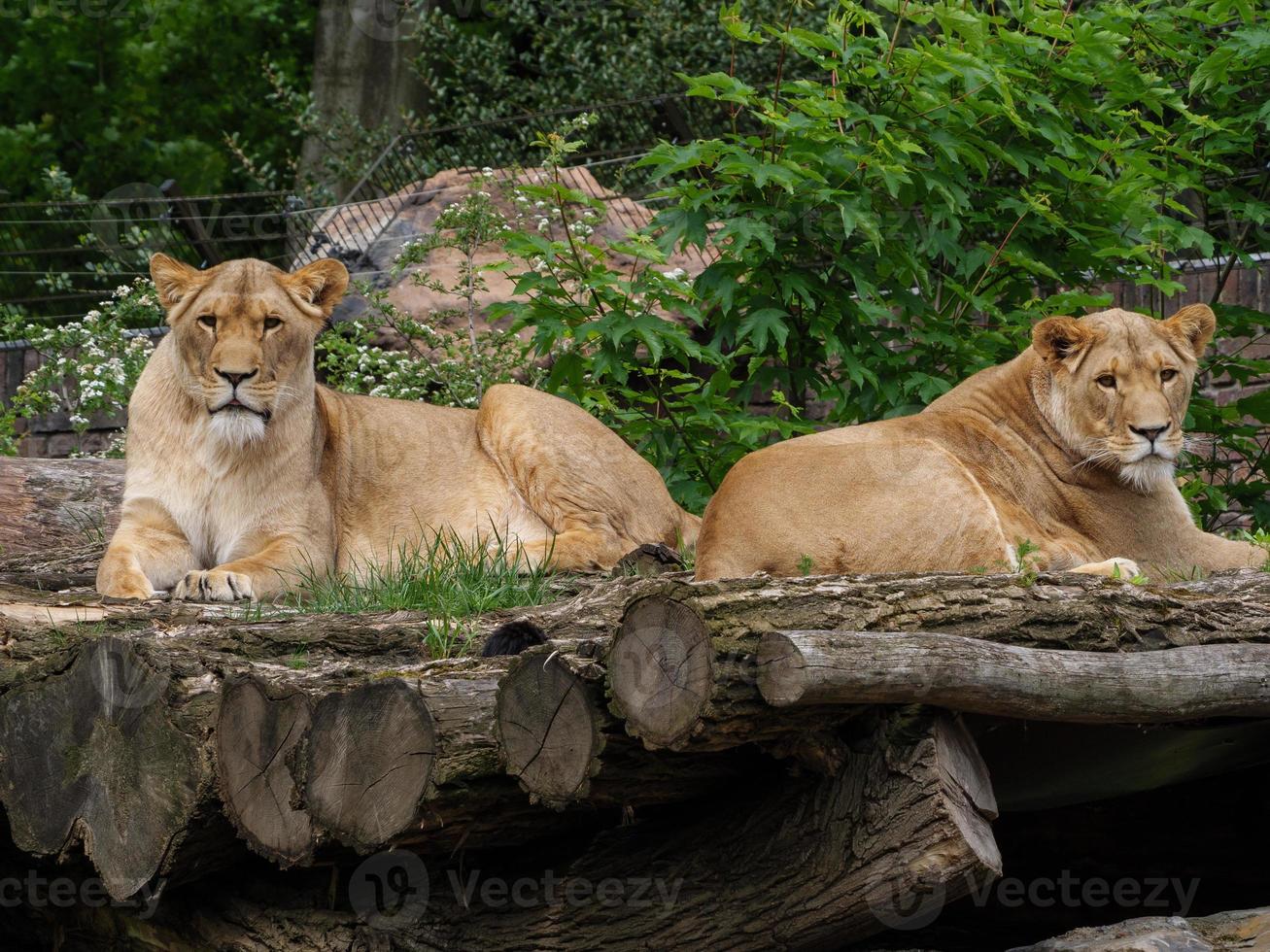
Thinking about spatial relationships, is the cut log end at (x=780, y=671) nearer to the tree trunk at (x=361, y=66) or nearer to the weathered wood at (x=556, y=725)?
the weathered wood at (x=556, y=725)

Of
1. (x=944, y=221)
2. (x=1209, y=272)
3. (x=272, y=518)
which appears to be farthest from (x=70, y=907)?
(x=1209, y=272)

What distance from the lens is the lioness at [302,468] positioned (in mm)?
6176

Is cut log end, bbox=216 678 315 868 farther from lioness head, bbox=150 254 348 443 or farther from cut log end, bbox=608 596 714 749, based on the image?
lioness head, bbox=150 254 348 443

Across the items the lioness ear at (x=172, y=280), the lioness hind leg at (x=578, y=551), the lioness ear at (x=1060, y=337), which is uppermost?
the lioness ear at (x=1060, y=337)

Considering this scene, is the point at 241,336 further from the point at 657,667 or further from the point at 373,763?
the point at 657,667

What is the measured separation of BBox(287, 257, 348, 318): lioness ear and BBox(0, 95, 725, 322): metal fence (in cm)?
376

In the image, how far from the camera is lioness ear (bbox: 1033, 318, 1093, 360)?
232 inches

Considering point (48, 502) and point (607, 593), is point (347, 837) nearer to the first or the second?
point (607, 593)

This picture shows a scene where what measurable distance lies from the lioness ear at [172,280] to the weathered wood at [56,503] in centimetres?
144

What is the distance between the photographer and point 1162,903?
15.5ft

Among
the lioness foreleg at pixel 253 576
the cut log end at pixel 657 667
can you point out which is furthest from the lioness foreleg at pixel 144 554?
the cut log end at pixel 657 667

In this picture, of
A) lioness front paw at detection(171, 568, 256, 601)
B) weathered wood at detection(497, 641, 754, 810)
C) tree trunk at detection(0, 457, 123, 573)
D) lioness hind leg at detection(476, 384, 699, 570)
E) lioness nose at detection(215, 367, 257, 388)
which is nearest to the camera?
weathered wood at detection(497, 641, 754, 810)

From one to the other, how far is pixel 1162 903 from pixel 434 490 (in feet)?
11.7

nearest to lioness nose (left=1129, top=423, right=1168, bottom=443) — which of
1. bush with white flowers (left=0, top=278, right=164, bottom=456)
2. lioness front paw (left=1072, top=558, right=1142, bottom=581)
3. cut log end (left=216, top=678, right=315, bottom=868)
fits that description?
lioness front paw (left=1072, top=558, right=1142, bottom=581)
